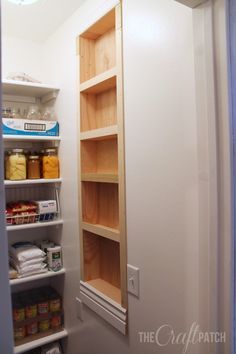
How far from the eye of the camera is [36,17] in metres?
1.69

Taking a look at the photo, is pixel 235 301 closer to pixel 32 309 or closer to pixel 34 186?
pixel 32 309

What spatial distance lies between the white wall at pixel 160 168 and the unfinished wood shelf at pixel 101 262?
0.75 ft

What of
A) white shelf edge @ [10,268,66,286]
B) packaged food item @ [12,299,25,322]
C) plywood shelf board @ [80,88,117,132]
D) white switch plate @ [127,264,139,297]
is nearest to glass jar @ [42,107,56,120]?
plywood shelf board @ [80,88,117,132]

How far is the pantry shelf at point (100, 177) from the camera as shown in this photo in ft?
4.52

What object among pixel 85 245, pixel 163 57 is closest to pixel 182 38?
pixel 163 57

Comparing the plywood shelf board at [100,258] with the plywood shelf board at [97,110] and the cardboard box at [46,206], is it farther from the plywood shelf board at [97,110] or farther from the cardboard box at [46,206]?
the plywood shelf board at [97,110]

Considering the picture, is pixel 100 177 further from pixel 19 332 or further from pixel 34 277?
pixel 19 332

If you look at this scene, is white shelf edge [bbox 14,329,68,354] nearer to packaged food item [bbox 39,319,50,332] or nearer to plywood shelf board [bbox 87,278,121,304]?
packaged food item [bbox 39,319,50,332]

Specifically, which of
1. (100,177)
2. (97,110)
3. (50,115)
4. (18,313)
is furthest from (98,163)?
(18,313)

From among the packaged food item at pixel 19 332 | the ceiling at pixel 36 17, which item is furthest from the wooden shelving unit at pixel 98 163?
the packaged food item at pixel 19 332

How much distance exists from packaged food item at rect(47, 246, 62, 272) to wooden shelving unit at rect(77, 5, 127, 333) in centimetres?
28

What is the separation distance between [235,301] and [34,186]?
1562 mm

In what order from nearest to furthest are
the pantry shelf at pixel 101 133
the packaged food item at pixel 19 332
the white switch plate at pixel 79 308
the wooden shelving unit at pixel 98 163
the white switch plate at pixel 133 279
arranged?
the white switch plate at pixel 133 279 < the pantry shelf at pixel 101 133 < the wooden shelving unit at pixel 98 163 < the white switch plate at pixel 79 308 < the packaged food item at pixel 19 332

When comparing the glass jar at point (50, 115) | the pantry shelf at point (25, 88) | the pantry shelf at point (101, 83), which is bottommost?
the glass jar at point (50, 115)
